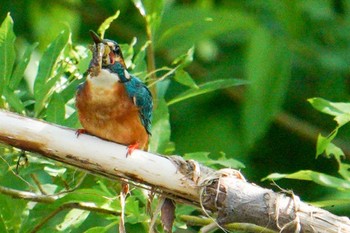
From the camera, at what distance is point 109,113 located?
4105 mm

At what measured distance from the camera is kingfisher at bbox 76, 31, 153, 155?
3994mm

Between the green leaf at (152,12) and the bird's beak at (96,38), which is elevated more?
the bird's beak at (96,38)

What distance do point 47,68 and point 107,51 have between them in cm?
61

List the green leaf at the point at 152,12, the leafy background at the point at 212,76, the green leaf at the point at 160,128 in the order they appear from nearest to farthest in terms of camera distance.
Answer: the leafy background at the point at 212,76
the green leaf at the point at 160,128
the green leaf at the point at 152,12

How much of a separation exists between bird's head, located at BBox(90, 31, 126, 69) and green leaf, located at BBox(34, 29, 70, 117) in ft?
1.52

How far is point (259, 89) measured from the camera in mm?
5832

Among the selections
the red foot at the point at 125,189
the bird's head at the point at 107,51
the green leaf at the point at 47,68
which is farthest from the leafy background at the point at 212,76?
the bird's head at the point at 107,51

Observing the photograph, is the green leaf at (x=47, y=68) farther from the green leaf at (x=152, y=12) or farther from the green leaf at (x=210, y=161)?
the green leaf at (x=210, y=161)

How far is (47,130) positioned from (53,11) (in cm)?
291

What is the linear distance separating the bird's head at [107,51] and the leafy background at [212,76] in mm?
442

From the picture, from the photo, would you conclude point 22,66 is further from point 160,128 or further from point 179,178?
point 179,178

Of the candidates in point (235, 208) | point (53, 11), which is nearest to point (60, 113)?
point (235, 208)

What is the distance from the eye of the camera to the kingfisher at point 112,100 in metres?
3.99

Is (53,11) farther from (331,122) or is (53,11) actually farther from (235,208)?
(235,208)
